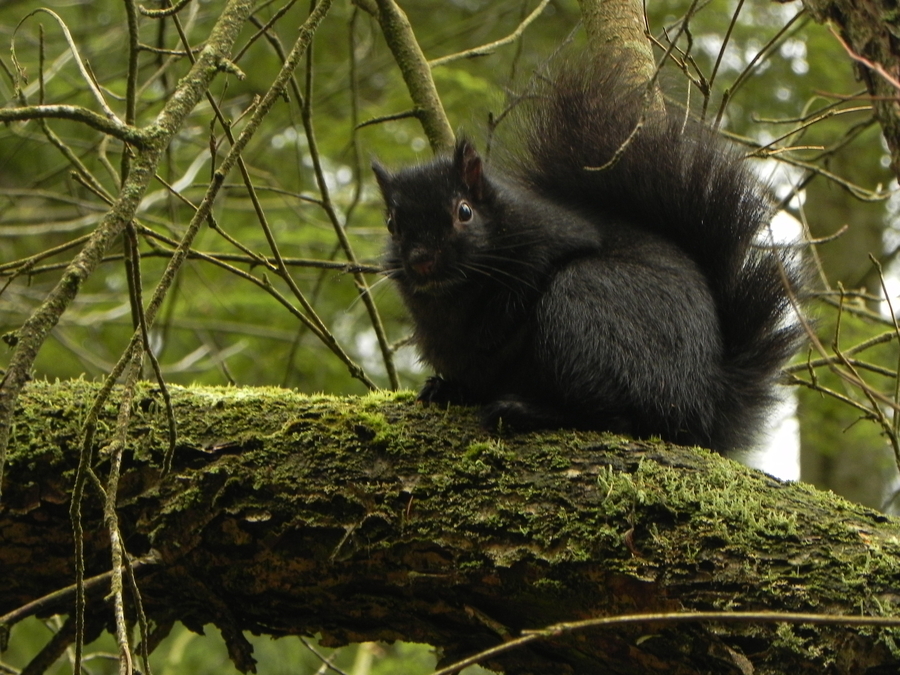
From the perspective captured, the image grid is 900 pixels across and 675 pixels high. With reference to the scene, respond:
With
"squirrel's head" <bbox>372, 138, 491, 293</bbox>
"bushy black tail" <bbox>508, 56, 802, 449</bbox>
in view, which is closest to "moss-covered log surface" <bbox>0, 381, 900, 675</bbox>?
"squirrel's head" <bbox>372, 138, 491, 293</bbox>

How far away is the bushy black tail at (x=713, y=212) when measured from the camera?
3178 millimetres

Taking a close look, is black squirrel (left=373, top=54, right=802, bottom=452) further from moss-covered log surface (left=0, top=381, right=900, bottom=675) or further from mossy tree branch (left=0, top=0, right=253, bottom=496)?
mossy tree branch (left=0, top=0, right=253, bottom=496)

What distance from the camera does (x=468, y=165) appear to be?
3355mm

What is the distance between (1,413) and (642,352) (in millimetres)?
1958

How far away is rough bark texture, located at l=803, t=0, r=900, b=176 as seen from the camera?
1.32 metres

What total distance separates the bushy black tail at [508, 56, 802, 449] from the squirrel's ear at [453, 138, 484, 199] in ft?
1.23

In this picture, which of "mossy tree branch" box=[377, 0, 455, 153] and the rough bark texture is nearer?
the rough bark texture

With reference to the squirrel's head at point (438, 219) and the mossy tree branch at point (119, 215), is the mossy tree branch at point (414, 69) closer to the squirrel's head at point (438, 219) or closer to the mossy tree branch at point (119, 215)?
the squirrel's head at point (438, 219)

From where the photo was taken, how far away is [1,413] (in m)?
1.60

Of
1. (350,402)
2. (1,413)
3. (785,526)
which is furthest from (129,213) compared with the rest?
(785,526)

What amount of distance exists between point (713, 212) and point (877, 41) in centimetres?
186

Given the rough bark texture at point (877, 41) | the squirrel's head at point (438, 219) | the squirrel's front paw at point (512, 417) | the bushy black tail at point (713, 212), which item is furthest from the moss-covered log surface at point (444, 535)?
the rough bark texture at point (877, 41)

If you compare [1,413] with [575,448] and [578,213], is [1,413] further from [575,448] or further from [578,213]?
[578,213]

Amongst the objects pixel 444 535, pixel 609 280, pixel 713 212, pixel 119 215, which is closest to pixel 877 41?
pixel 119 215
